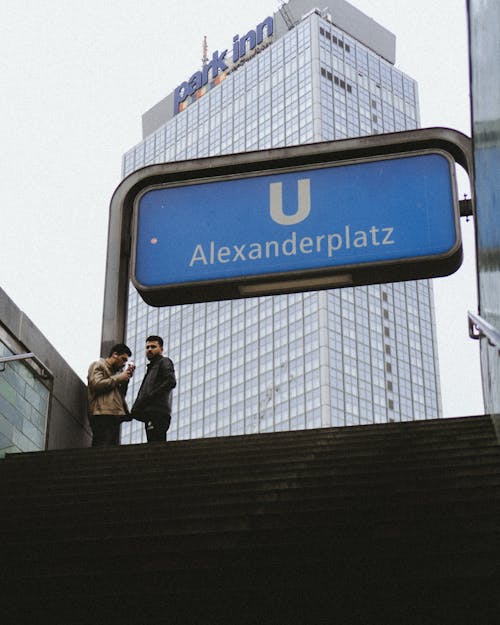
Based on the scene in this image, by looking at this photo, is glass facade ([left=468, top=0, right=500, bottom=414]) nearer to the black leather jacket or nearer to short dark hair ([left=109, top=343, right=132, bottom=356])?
the black leather jacket

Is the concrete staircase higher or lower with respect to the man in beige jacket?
lower

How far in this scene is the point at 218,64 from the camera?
385 ft

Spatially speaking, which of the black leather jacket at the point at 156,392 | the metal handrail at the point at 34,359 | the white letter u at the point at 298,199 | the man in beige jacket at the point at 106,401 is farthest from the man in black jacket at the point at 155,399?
the white letter u at the point at 298,199

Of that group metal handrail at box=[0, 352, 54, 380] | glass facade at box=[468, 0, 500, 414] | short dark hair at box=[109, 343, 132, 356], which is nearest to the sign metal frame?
short dark hair at box=[109, 343, 132, 356]

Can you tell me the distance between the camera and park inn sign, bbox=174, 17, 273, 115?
11306 cm

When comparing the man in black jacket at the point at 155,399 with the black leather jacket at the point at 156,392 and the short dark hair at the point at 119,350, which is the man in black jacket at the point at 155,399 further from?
the short dark hair at the point at 119,350

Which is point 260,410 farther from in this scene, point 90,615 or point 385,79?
point 90,615

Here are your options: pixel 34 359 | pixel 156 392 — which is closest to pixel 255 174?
pixel 156 392

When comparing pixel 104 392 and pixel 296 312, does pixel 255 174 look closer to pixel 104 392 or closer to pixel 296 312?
pixel 104 392

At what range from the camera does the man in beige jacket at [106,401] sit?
30.7 feet

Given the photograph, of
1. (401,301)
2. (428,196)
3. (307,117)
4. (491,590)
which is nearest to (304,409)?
(401,301)

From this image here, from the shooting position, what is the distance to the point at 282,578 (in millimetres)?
4215

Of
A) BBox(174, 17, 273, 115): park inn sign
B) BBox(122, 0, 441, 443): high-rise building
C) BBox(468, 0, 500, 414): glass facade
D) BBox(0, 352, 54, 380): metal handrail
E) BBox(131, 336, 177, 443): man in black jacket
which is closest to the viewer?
BBox(468, 0, 500, 414): glass facade

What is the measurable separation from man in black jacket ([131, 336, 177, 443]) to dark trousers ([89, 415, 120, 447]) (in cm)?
22
